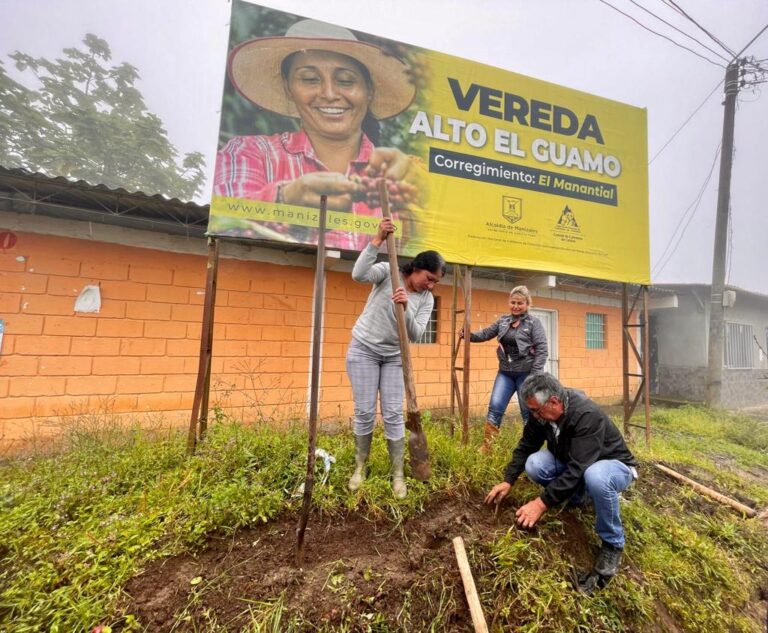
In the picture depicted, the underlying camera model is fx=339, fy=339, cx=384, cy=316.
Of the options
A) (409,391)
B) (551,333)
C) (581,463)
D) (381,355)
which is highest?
(551,333)

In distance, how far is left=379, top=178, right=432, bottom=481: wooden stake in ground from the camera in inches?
92.1

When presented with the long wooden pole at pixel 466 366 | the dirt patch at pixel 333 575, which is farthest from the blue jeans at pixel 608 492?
the long wooden pole at pixel 466 366

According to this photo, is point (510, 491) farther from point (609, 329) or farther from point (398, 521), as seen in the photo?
point (609, 329)

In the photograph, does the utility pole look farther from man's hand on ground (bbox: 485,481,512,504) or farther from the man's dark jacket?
man's hand on ground (bbox: 485,481,512,504)

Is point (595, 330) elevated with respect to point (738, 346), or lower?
elevated

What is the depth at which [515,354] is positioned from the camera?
3.25 m

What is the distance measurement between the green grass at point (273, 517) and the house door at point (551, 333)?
3.85 metres

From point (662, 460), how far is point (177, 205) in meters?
6.06

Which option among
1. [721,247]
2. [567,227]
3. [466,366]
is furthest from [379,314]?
[721,247]

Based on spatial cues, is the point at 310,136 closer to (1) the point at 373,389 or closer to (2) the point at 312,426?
(1) the point at 373,389

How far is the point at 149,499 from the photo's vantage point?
2.28m

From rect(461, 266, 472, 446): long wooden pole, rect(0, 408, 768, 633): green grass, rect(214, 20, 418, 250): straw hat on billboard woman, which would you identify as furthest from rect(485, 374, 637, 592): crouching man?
rect(214, 20, 418, 250): straw hat on billboard woman

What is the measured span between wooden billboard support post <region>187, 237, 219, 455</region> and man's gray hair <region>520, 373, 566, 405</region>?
8.61 feet

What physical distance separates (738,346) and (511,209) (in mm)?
10678
